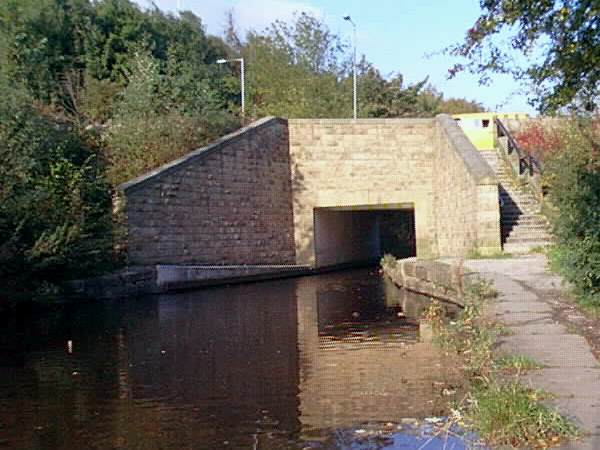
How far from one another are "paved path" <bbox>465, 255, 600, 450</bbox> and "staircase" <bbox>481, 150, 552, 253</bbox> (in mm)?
5807

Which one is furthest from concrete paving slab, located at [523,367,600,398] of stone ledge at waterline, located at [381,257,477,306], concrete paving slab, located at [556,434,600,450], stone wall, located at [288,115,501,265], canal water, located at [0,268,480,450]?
stone wall, located at [288,115,501,265]

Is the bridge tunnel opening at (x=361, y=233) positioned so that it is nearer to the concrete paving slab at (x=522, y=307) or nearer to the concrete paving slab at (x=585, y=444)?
the concrete paving slab at (x=522, y=307)

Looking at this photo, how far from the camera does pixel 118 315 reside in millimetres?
13008

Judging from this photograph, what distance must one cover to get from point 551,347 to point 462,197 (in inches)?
517

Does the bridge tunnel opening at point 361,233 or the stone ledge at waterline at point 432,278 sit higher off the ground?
the bridge tunnel opening at point 361,233

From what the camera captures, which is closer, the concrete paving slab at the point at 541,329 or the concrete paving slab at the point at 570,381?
the concrete paving slab at the point at 570,381

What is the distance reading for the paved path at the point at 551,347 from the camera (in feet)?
14.6

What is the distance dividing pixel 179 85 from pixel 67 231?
34.2 feet

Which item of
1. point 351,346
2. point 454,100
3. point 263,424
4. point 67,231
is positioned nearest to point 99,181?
point 67,231

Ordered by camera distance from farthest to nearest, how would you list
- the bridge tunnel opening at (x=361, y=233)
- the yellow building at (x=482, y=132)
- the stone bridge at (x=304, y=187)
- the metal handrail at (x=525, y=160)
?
the yellow building at (x=482, y=132) → the bridge tunnel opening at (x=361, y=233) → the metal handrail at (x=525, y=160) → the stone bridge at (x=304, y=187)

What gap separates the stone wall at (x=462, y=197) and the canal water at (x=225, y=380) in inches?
203

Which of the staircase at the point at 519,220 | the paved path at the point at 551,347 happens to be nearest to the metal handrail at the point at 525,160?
the staircase at the point at 519,220

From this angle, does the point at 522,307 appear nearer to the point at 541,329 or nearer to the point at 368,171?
the point at 541,329

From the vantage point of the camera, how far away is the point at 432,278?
14242 mm
